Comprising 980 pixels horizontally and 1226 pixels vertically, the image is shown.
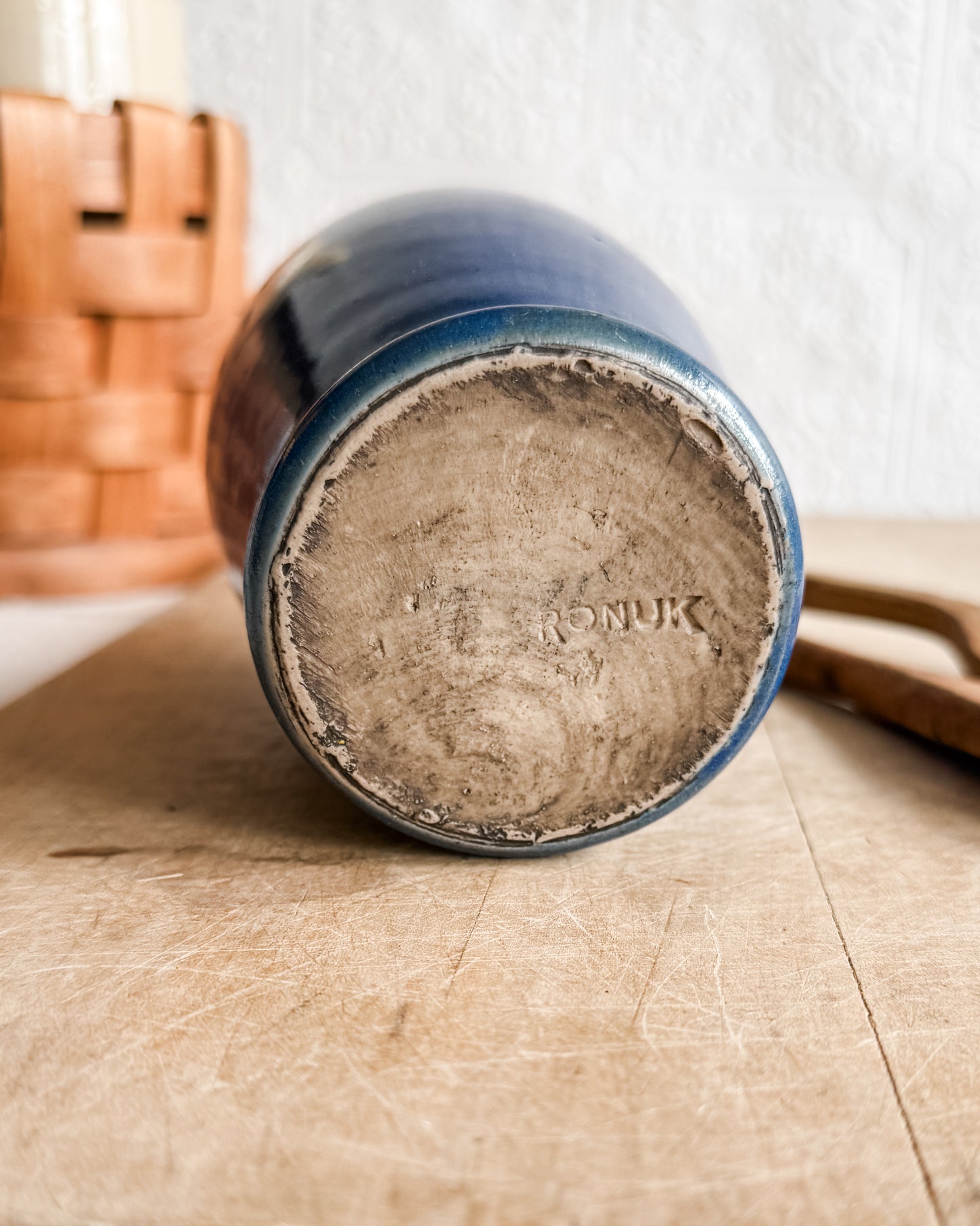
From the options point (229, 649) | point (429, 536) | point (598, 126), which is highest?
point (598, 126)

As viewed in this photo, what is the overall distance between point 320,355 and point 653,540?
0.48ft

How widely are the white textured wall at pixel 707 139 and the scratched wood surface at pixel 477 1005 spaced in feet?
2.25

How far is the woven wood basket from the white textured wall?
265 mm

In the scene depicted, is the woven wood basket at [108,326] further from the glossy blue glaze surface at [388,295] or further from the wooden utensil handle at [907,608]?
the wooden utensil handle at [907,608]

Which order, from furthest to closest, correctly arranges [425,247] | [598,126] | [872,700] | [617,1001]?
[598,126] → [872,700] → [425,247] → [617,1001]

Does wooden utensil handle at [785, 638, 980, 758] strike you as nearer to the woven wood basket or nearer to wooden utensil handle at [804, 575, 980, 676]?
wooden utensil handle at [804, 575, 980, 676]

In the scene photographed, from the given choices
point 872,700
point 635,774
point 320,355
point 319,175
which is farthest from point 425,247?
point 319,175

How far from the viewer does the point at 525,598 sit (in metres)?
0.40

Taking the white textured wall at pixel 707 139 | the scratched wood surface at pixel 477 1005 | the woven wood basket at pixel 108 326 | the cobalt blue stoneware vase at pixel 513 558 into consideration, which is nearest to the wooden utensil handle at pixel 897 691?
the scratched wood surface at pixel 477 1005

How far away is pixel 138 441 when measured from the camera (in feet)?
2.57

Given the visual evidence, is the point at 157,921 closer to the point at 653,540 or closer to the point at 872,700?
the point at 653,540

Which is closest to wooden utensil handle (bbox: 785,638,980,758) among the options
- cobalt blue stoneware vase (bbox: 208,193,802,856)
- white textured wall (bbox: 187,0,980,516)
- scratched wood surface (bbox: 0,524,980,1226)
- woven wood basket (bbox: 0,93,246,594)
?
scratched wood surface (bbox: 0,524,980,1226)

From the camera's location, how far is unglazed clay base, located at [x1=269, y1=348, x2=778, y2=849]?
380 millimetres

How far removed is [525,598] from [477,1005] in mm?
139
